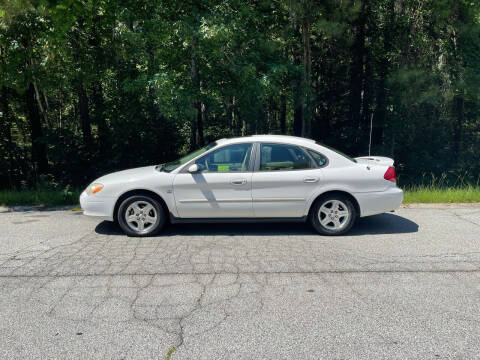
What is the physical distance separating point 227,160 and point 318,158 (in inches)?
56.8

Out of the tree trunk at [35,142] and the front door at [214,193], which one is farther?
the tree trunk at [35,142]

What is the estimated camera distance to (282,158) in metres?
6.22

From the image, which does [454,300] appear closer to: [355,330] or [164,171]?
[355,330]

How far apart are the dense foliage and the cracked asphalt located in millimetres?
5241

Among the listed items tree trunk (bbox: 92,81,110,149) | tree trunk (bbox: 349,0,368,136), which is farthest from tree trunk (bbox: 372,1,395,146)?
tree trunk (bbox: 92,81,110,149)

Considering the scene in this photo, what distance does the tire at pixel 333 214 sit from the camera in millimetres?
6113

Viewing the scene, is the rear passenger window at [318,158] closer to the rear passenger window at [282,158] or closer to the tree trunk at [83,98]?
the rear passenger window at [282,158]

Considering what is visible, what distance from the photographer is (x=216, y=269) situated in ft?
15.6

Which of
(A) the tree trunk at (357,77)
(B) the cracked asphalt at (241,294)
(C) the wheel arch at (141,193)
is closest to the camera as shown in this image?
(B) the cracked asphalt at (241,294)

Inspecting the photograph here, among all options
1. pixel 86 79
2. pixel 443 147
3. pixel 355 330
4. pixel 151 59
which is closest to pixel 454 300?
pixel 355 330

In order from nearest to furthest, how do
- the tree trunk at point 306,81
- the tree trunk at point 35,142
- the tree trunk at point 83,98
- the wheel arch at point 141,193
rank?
the wheel arch at point 141,193 → the tree trunk at point 83,98 → the tree trunk at point 306,81 → the tree trunk at point 35,142

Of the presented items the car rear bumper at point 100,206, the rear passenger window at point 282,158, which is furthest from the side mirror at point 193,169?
the car rear bumper at point 100,206

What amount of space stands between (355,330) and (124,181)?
13.5ft

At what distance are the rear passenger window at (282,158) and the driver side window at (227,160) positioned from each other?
0.25m
